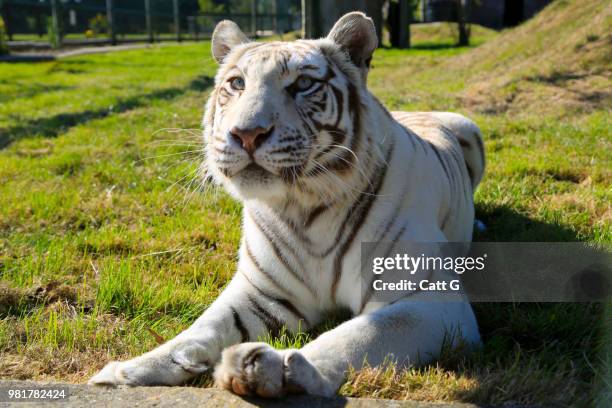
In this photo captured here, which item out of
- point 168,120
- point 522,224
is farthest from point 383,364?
point 168,120

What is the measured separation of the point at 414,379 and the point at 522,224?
7.13 feet

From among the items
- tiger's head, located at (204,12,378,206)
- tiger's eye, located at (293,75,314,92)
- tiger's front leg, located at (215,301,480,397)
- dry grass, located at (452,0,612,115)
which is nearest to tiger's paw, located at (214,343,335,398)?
tiger's front leg, located at (215,301,480,397)

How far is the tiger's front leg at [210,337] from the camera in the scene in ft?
7.27

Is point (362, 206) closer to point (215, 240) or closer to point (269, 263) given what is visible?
point (269, 263)

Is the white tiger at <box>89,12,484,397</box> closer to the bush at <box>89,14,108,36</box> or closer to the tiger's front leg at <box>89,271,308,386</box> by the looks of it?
the tiger's front leg at <box>89,271,308,386</box>

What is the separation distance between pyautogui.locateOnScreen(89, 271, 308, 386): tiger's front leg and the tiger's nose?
69 centimetres

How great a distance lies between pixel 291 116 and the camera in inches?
99.1

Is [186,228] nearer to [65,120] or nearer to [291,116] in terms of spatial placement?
[291,116]

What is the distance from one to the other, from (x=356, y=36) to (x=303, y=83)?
0.41m

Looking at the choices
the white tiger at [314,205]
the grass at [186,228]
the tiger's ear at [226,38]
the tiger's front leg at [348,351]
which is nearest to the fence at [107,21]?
the grass at [186,228]

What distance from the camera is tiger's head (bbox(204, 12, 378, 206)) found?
245 centimetres

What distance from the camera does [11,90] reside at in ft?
37.9

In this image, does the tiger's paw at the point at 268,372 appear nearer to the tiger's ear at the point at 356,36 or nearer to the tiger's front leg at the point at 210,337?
the tiger's front leg at the point at 210,337

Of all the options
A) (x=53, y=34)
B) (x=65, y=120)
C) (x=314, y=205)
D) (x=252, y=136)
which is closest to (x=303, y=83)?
(x=252, y=136)
